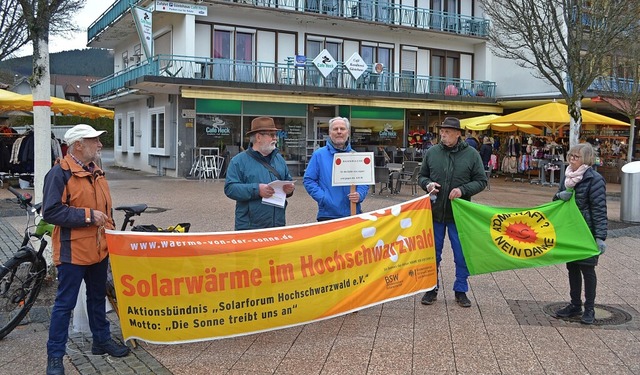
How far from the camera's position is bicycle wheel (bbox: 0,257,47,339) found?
16.3 ft

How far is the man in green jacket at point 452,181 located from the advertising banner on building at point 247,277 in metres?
0.71

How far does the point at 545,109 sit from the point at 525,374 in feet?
57.2

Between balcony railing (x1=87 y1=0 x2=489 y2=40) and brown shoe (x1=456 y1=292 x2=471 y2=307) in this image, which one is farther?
balcony railing (x1=87 y1=0 x2=489 y2=40)

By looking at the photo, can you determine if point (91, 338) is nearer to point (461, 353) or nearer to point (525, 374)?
point (461, 353)

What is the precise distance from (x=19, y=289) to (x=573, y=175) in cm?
523

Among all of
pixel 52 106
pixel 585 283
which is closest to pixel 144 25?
pixel 52 106

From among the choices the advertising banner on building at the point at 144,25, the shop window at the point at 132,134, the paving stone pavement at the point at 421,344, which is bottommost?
the paving stone pavement at the point at 421,344

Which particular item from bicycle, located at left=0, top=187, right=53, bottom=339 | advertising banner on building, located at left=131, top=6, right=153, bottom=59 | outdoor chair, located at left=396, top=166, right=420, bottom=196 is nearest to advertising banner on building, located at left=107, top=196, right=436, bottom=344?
bicycle, located at left=0, top=187, right=53, bottom=339

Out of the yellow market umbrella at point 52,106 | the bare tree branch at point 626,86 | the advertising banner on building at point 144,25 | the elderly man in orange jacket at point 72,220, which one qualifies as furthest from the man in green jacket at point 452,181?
the advertising banner on building at point 144,25

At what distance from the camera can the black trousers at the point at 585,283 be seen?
5.55 metres

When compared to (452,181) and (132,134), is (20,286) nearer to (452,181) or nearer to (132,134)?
(452,181)

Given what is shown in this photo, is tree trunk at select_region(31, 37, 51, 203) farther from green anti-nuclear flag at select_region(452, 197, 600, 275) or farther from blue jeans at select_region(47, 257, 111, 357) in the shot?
green anti-nuclear flag at select_region(452, 197, 600, 275)

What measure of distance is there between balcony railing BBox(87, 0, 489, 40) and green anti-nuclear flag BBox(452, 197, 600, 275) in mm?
19066

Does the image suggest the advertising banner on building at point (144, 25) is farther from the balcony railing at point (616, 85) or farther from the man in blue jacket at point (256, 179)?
the man in blue jacket at point (256, 179)
